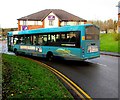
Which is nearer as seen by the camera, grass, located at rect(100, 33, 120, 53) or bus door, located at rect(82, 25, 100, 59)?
bus door, located at rect(82, 25, 100, 59)

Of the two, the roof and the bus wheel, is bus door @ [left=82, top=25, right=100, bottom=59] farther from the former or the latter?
the roof

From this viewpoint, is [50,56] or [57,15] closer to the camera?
[50,56]

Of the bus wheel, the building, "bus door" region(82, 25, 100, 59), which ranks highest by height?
the building

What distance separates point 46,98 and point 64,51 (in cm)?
1020

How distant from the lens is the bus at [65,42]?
1540 cm

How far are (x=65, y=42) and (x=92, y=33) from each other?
214 cm

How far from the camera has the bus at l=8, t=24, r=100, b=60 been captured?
50.5 feet

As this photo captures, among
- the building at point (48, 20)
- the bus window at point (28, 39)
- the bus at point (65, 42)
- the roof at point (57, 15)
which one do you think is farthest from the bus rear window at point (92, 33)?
the roof at point (57, 15)

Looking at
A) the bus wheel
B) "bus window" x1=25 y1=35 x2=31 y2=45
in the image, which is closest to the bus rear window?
the bus wheel

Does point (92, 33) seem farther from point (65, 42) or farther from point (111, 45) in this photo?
point (111, 45)

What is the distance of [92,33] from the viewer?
16.0 m

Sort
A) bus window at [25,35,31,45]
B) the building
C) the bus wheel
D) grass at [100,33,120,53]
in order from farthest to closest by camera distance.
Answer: the building
grass at [100,33,120,53]
bus window at [25,35,31,45]
the bus wheel

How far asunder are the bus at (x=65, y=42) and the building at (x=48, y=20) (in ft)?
162

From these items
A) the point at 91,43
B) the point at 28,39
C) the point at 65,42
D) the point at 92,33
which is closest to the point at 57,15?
the point at 28,39
